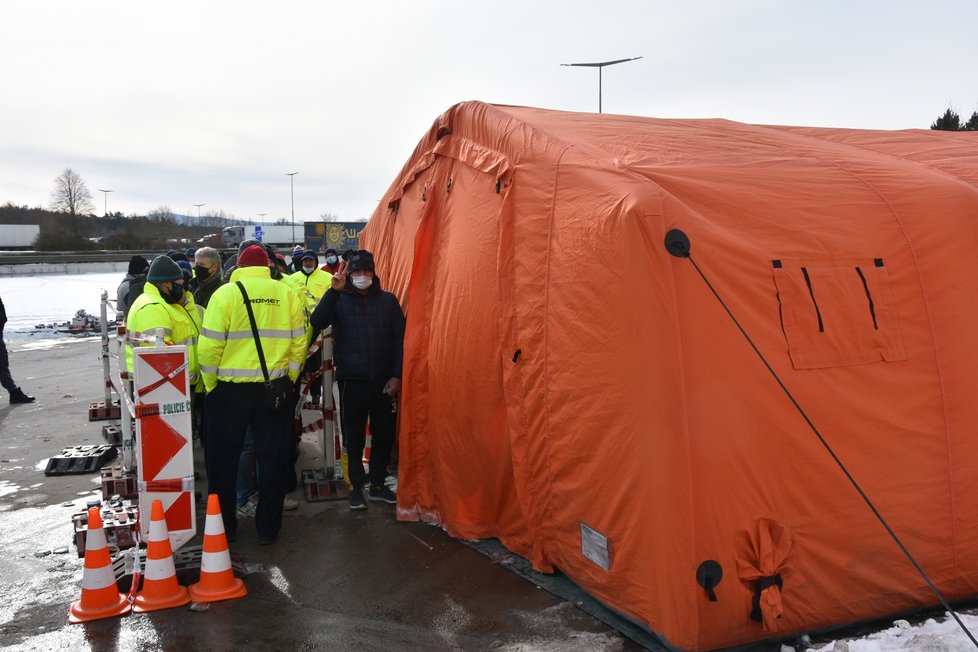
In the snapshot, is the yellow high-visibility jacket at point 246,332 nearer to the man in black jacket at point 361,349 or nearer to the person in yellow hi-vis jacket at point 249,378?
the person in yellow hi-vis jacket at point 249,378

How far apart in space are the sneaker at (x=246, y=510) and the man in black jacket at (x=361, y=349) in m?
0.85

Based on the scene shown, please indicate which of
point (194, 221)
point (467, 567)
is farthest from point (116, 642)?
point (194, 221)

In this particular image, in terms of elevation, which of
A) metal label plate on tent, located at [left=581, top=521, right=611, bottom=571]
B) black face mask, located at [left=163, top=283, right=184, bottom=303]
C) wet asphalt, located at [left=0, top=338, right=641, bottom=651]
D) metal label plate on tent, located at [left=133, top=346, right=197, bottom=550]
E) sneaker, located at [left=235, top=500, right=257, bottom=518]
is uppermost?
black face mask, located at [left=163, top=283, right=184, bottom=303]

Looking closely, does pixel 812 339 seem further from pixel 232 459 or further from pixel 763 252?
pixel 232 459

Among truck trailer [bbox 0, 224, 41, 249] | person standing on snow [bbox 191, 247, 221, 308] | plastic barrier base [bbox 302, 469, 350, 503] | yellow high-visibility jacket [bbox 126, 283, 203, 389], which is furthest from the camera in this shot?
truck trailer [bbox 0, 224, 41, 249]

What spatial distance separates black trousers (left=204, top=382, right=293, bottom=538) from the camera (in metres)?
5.35

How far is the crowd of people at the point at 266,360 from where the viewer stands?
17.5ft

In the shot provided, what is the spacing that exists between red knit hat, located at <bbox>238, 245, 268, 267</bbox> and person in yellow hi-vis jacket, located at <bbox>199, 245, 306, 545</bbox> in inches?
1.4

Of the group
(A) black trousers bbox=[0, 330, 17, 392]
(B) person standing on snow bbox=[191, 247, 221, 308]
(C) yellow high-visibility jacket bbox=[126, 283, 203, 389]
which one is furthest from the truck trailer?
(C) yellow high-visibility jacket bbox=[126, 283, 203, 389]

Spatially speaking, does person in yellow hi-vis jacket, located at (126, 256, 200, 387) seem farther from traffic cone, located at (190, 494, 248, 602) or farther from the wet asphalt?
traffic cone, located at (190, 494, 248, 602)

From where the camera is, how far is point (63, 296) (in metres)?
26.4

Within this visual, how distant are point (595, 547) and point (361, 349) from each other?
2720 mm

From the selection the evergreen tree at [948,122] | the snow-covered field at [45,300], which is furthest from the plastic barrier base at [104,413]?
the evergreen tree at [948,122]

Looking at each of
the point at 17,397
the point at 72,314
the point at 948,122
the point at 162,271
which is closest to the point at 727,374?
the point at 162,271
